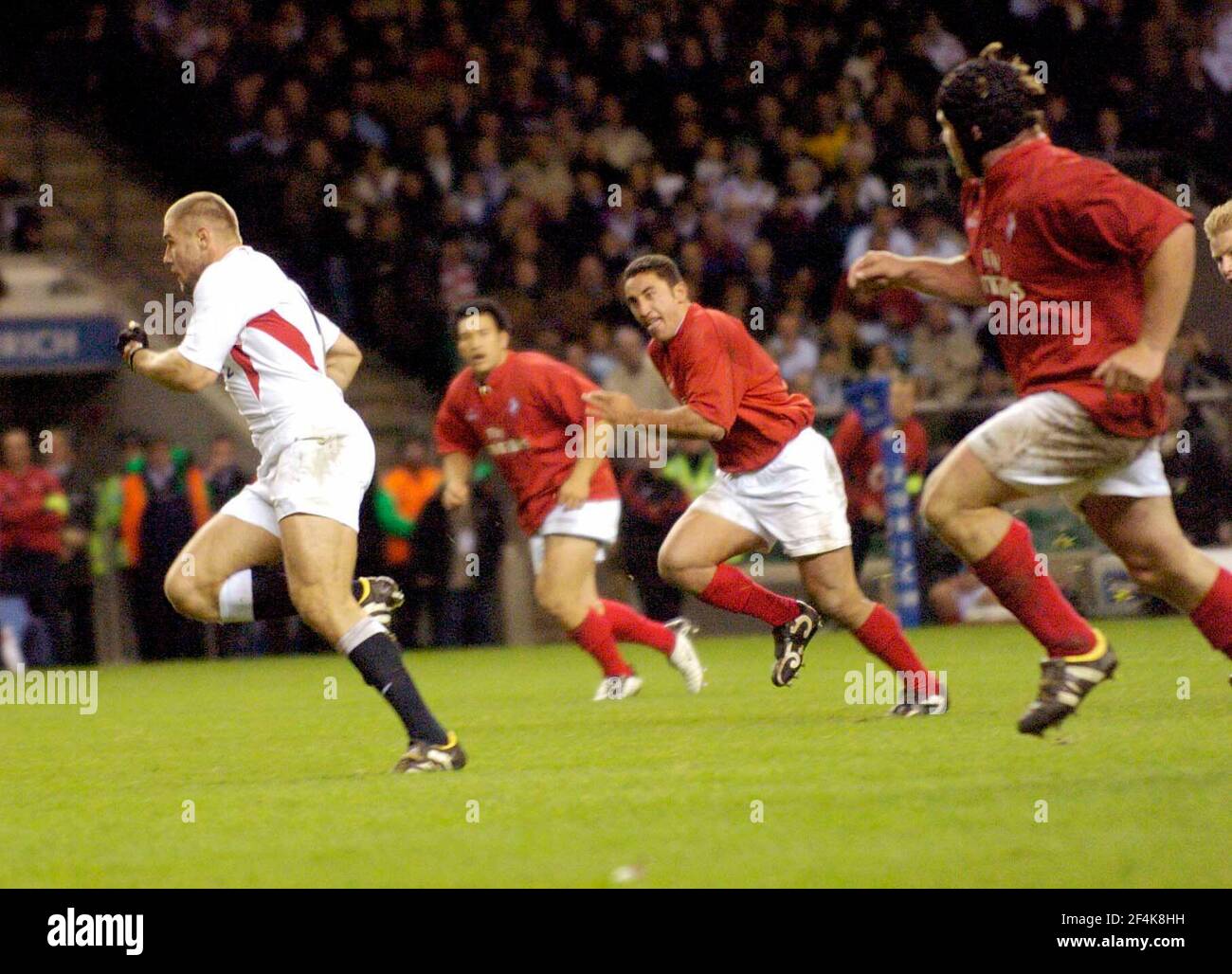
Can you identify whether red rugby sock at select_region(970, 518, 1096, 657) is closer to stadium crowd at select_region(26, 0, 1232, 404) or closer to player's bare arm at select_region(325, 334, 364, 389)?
player's bare arm at select_region(325, 334, 364, 389)

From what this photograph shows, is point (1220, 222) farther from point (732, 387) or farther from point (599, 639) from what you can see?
point (599, 639)

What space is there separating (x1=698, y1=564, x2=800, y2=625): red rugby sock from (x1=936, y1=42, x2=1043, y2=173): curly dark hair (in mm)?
3251

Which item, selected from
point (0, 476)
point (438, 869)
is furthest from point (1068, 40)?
point (438, 869)

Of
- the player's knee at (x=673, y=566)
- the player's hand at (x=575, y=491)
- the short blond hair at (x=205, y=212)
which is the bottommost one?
the player's knee at (x=673, y=566)

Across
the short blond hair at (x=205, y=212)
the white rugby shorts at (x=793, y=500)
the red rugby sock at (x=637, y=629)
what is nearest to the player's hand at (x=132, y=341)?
the short blond hair at (x=205, y=212)

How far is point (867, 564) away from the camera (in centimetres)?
1684

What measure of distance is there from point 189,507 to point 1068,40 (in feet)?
30.7

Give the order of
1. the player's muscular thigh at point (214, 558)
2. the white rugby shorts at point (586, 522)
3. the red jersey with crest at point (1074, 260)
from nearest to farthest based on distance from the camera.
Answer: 1. the red jersey with crest at point (1074, 260)
2. the player's muscular thigh at point (214, 558)
3. the white rugby shorts at point (586, 522)

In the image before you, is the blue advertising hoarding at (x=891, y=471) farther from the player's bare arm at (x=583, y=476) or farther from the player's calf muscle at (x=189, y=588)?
the player's calf muscle at (x=189, y=588)

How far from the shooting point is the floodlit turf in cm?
539

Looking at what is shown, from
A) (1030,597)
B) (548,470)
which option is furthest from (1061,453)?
→ (548,470)

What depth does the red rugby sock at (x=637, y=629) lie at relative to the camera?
37.7ft

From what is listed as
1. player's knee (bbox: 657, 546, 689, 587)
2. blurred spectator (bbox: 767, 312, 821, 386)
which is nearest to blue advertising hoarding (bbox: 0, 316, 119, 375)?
blurred spectator (bbox: 767, 312, 821, 386)

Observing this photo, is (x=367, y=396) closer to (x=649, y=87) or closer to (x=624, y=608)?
(x=649, y=87)
